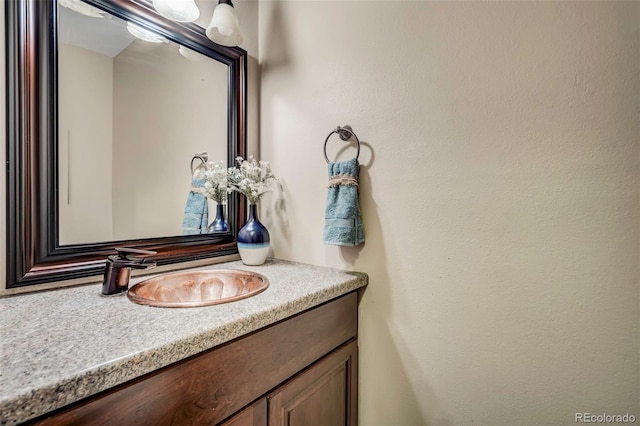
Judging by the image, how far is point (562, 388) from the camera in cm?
78

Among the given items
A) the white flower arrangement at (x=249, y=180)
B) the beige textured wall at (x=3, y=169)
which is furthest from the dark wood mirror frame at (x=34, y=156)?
the white flower arrangement at (x=249, y=180)

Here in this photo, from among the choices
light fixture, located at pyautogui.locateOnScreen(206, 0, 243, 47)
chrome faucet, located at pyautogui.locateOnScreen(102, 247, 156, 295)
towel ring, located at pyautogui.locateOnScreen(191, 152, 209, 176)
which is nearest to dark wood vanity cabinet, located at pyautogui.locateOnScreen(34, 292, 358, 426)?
chrome faucet, located at pyautogui.locateOnScreen(102, 247, 156, 295)

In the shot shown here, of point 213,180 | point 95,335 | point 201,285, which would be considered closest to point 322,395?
point 201,285

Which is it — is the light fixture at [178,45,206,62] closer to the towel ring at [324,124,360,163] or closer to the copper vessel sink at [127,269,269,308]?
the towel ring at [324,124,360,163]

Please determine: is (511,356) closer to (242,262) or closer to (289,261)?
(289,261)

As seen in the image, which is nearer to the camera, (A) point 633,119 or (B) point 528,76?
(A) point 633,119

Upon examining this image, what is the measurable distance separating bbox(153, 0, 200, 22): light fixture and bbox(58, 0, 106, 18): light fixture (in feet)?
0.59

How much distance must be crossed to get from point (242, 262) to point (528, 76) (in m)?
1.21

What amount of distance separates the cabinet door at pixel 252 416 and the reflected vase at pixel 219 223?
0.76 metres

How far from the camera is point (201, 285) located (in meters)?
1.07

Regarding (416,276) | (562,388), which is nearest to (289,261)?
(416,276)

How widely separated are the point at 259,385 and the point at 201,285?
0.48 meters

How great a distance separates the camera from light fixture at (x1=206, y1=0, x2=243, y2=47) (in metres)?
1.08

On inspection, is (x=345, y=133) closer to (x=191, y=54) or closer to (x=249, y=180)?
(x=249, y=180)
